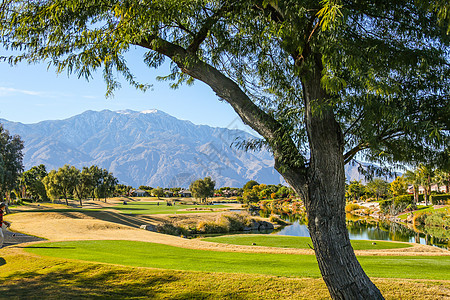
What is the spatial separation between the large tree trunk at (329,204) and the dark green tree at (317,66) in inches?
0.5

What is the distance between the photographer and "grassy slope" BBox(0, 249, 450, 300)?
666 cm

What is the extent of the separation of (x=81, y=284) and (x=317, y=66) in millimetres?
7282

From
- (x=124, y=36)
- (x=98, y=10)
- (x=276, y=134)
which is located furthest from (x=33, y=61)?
(x=276, y=134)

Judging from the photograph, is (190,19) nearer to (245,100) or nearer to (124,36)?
(124,36)

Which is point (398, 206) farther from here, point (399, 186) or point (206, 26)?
point (206, 26)

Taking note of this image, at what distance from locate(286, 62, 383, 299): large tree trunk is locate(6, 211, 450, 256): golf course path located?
11.4 meters

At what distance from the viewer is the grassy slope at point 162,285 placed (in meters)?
6.66

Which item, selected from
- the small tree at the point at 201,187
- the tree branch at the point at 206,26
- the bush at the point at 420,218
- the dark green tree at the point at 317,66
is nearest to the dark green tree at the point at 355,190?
the small tree at the point at 201,187

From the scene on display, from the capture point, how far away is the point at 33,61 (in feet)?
17.6

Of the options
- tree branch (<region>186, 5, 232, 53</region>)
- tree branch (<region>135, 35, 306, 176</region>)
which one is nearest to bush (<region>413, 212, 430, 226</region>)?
tree branch (<region>135, 35, 306, 176</region>)

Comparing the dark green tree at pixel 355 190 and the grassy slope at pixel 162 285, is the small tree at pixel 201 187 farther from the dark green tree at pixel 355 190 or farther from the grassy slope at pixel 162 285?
the grassy slope at pixel 162 285

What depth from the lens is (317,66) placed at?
4574 mm

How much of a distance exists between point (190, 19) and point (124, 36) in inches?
50.9

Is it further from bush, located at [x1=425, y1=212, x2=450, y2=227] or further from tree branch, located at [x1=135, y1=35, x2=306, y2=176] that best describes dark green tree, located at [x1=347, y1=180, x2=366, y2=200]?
A: tree branch, located at [x1=135, y1=35, x2=306, y2=176]
